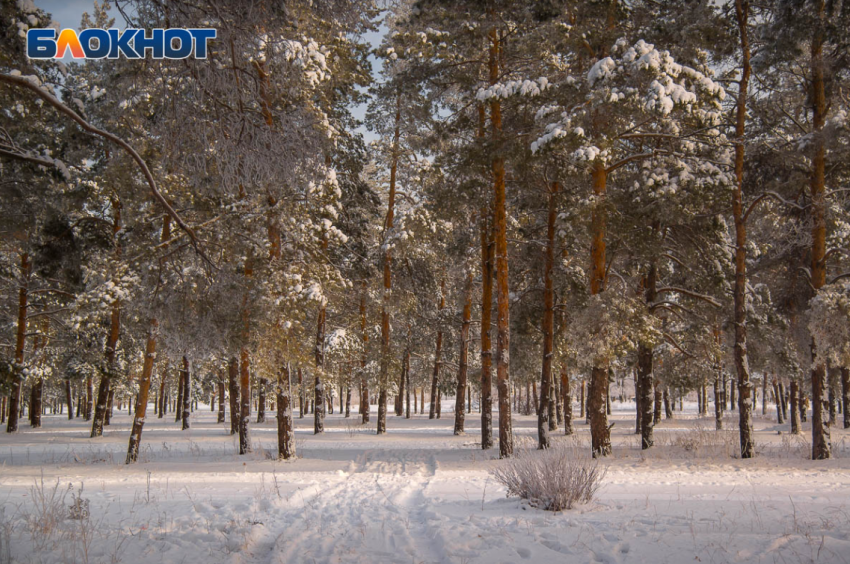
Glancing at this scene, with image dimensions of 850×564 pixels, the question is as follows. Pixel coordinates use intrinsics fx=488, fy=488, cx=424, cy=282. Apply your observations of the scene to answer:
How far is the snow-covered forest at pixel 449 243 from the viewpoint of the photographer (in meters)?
5.45

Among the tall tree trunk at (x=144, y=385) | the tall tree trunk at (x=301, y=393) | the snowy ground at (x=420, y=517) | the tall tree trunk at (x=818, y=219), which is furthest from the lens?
the tall tree trunk at (x=301, y=393)

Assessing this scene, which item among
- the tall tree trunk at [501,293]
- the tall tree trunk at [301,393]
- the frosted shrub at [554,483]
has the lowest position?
the tall tree trunk at [301,393]

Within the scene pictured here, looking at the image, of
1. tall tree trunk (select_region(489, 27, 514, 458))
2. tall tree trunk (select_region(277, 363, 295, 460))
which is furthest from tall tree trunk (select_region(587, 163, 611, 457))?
tall tree trunk (select_region(277, 363, 295, 460))

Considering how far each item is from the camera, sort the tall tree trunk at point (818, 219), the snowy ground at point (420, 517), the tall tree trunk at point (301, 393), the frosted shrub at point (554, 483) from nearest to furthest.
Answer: the snowy ground at point (420, 517) < the frosted shrub at point (554, 483) < the tall tree trunk at point (818, 219) < the tall tree trunk at point (301, 393)

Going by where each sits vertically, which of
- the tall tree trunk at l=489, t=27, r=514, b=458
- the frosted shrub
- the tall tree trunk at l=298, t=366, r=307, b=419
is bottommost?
the tall tree trunk at l=298, t=366, r=307, b=419

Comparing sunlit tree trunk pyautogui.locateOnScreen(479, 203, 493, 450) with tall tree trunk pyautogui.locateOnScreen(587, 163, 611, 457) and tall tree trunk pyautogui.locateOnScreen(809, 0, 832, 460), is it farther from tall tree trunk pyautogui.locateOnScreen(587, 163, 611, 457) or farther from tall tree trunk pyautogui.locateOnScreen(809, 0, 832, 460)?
tall tree trunk pyautogui.locateOnScreen(809, 0, 832, 460)

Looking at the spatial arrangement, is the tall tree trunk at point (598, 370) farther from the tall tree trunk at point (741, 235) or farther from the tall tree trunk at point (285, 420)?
the tall tree trunk at point (285, 420)

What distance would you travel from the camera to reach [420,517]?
6.22 metres

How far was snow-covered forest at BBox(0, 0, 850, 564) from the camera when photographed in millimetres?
5453

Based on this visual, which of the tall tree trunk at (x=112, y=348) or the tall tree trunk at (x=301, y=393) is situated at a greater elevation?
the tall tree trunk at (x=112, y=348)

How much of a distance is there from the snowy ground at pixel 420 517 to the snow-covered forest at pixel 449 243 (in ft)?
0.19

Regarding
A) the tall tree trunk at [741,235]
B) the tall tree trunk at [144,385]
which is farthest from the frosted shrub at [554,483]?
the tall tree trunk at [144,385]

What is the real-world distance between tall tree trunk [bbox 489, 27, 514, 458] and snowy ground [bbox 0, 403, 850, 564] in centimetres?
152

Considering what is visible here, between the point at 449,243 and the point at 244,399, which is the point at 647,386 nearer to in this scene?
the point at 449,243
